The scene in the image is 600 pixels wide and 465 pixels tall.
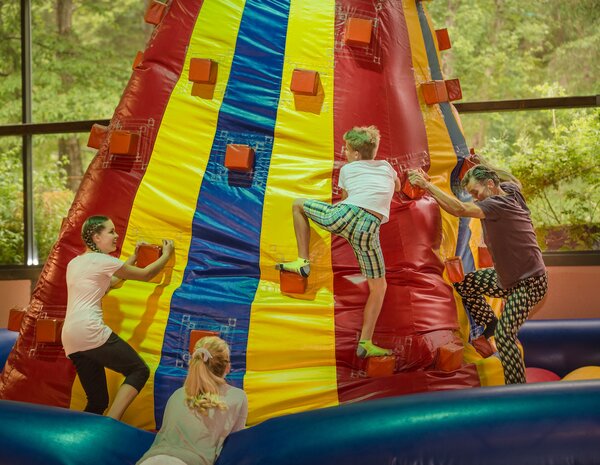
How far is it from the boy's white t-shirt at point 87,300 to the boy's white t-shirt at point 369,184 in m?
1.14

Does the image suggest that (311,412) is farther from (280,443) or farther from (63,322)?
(63,322)

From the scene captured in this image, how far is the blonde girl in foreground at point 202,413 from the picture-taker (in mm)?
3080

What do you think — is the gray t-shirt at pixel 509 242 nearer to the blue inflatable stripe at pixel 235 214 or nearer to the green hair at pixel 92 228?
the blue inflatable stripe at pixel 235 214

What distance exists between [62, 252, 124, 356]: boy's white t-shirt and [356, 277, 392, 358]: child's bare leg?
3.85 ft

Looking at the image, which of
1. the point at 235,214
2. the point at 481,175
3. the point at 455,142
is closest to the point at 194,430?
the point at 235,214

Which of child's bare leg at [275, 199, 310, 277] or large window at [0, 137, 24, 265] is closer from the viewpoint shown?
child's bare leg at [275, 199, 310, 277]

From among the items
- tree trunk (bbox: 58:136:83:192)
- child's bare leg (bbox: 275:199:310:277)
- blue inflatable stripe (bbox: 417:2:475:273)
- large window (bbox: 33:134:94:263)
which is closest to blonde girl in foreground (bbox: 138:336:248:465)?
child's bare leg (bbox: 275:199:310:277)

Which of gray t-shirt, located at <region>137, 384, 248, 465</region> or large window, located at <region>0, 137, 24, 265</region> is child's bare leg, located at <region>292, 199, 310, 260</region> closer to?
gray t-shirt, located at <region>137, 384, 248, 465</region>

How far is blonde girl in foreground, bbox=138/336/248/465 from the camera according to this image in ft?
10.1

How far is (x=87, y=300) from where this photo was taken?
374 centimetres

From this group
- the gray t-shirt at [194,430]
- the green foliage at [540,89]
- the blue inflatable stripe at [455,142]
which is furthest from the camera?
the green foliage at [540,89]

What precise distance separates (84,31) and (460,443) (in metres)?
6.68

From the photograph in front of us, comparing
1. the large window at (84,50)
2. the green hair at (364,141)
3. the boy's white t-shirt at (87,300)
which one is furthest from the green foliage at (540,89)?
the boy's white t-shirt at (87,300)

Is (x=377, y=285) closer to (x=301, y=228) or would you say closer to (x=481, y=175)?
(x=301, y=228)
